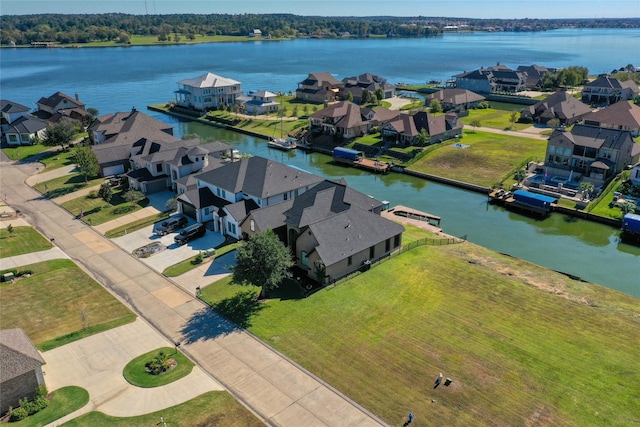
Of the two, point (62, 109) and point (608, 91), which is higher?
point (608, 91)

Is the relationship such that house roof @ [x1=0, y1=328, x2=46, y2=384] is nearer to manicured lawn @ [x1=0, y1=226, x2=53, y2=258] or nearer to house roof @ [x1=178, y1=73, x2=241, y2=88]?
manicured lawn @ [x1=0, y1=226, x2=53, y2=258]

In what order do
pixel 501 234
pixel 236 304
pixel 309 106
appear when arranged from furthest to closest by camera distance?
pixel 309 106 < pixel 501 234 < pixel 236 304

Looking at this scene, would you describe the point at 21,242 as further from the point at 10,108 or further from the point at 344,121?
the point at 10,108

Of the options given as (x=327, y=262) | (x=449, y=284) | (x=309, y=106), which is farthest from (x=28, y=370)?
(x=309, y=106)

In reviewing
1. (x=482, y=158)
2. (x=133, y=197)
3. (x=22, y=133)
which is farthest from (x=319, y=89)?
(x=133, y=197)

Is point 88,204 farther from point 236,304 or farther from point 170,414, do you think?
point 170,414

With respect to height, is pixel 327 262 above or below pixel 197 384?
above

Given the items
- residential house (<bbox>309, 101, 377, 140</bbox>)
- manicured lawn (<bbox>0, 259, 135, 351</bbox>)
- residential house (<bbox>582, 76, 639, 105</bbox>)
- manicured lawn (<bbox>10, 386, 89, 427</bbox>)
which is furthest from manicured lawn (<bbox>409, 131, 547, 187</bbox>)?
manicured lawn (<bbox>10, 386, 89, 427</bbox>)
